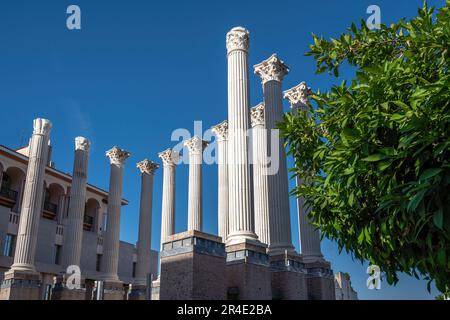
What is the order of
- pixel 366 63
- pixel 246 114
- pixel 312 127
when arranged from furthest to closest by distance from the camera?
1. pixel 246 114
2. pixel 312 127
3. pixel 366 63

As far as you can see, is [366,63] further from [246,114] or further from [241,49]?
[241,49]

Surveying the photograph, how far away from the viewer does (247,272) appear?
64.5 feet

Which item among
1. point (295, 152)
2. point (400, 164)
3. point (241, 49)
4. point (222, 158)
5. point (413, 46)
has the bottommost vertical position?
point (400, 164)

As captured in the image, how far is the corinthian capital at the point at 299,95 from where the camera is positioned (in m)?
30.1

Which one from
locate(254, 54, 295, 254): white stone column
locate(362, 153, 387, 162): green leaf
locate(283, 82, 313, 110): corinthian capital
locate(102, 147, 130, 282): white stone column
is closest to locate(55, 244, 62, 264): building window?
locate(102, 147, 130, 282): white stone column

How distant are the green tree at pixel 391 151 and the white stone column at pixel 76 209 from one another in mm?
28689

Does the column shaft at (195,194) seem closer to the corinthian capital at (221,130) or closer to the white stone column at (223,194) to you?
the white stone column at (223,194)

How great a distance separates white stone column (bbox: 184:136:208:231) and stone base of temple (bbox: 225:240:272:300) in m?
11.9

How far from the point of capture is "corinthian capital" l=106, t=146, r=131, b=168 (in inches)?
1569

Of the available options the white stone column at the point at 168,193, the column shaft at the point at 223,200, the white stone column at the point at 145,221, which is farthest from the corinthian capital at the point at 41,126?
the column shaft at the point at 223,200

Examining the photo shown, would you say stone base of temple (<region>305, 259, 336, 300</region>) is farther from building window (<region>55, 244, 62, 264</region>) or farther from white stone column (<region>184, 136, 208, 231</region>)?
building window (<region>55, 244, 62, 264</region>)
